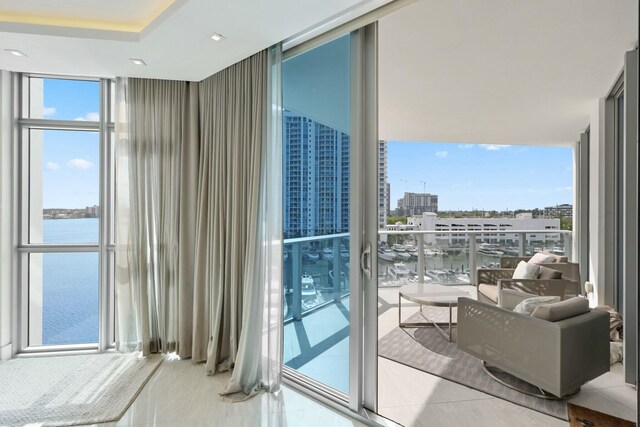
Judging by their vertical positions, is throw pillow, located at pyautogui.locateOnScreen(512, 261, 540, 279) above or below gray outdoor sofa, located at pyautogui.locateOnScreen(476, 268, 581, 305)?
above

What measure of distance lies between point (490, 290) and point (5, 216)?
4.06m

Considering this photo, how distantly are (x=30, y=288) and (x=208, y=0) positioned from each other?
3.22 metres

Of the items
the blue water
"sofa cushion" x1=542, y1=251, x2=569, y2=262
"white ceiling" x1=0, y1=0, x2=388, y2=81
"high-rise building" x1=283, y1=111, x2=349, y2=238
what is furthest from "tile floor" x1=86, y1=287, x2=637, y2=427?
"white ceiling" x1=0, y1=0, x2=388, y2=81

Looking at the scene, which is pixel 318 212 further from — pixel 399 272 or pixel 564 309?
pixel 564 309

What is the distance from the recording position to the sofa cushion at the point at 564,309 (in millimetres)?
2176

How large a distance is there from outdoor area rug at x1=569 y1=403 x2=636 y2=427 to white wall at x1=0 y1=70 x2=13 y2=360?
4.43 meters

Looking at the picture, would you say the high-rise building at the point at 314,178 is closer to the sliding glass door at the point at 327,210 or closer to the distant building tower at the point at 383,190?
the sliding glass door at the point at 327,210

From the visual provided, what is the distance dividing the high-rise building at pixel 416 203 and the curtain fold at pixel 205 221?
3.05 feet

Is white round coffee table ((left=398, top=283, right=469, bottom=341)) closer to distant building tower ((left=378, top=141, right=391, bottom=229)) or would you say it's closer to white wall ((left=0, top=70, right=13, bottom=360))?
distant building tower ((left=378, top=141, right=391, bottom=229))

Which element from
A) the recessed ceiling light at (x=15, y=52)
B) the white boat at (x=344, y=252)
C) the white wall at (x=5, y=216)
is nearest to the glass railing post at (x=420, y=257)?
the white boat at (x=344, y=252)

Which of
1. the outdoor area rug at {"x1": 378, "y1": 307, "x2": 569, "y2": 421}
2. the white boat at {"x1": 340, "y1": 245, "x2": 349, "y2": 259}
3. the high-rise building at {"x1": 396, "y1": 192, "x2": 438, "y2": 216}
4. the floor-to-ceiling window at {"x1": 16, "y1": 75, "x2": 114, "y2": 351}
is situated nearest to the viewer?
the outdoor area rug at {"x1": 378, "y1": 307, "x2": 569, "y2": 421}

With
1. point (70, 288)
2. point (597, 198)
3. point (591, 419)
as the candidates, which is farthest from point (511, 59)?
point (70, 288)

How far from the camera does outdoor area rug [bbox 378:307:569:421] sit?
228 cm

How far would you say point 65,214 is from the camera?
138 inches
